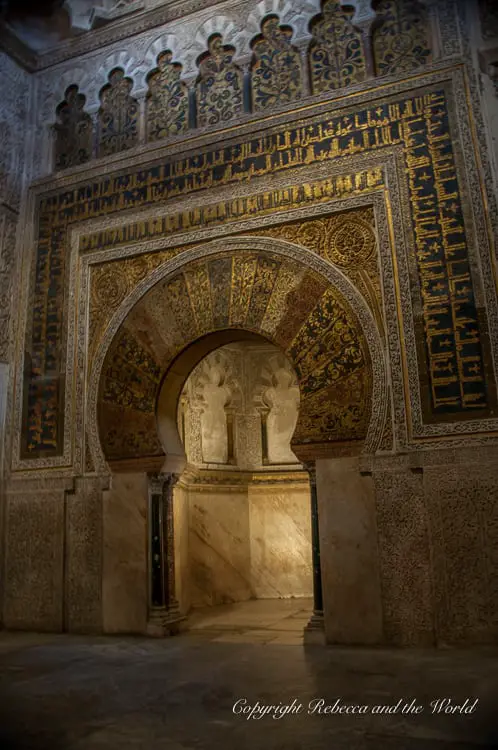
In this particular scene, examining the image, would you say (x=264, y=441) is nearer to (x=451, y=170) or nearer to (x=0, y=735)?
(x=451, y=170)

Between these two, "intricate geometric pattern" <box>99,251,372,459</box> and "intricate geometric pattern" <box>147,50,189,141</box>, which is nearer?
"intricate geometric pattern" <box>99,251,372,459</box>

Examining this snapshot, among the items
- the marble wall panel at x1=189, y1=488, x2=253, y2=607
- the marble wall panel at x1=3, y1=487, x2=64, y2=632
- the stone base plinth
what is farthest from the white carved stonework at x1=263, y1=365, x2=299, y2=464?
the marble wall panel at x1=3, y1=487, x2=64, y2=632

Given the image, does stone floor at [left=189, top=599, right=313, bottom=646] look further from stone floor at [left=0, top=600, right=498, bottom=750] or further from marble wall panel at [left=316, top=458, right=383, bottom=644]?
marble wall panel at [left=316, top=458, right=383, bottom=644]

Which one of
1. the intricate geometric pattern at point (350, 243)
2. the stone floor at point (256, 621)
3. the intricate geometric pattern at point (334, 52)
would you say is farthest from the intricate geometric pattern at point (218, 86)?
the stone floor at point (256, 621)

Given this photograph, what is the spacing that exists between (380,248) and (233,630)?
3342mm

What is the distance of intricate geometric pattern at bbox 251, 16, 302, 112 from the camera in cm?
573

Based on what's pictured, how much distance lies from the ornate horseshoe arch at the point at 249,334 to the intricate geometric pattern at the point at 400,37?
1728 mm

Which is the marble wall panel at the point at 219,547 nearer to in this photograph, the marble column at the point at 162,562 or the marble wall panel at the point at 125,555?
the marble column at the point at 162,562

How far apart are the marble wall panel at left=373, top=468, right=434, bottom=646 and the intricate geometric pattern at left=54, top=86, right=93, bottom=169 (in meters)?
4.40

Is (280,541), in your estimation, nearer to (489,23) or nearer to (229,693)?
(229,693)

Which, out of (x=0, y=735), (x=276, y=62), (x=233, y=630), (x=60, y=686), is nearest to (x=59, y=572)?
(x=233, y=630)

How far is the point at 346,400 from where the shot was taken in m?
4.88

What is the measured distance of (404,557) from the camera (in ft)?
14.7

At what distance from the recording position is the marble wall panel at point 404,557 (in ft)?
14.3
